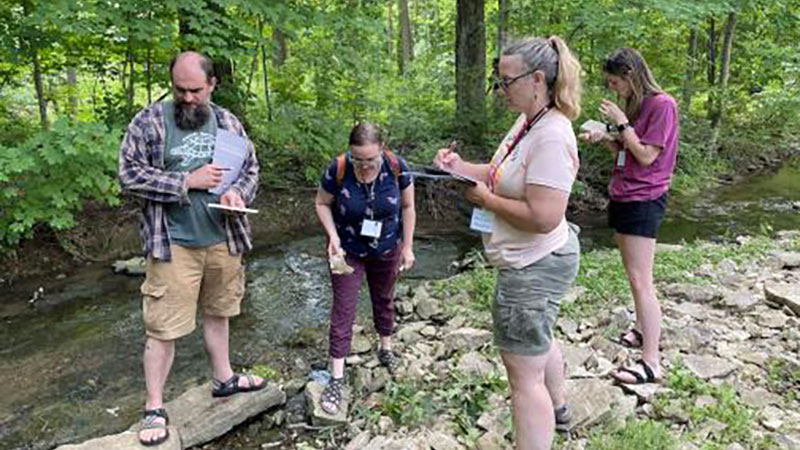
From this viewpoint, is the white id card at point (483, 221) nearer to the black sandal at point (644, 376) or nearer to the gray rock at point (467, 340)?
the black sandal at point (644, 376)

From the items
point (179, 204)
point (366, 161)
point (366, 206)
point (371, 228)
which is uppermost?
point (366, 161)

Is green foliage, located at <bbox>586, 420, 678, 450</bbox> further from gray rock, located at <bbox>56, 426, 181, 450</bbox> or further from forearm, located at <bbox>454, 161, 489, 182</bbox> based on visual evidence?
gray rock, located at <bbox>56, 426, 181, 450</bbox>

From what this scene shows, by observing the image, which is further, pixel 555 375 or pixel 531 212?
pixel 555 375

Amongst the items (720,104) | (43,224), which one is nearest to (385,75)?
(720,104)

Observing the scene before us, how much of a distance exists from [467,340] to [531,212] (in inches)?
90.4

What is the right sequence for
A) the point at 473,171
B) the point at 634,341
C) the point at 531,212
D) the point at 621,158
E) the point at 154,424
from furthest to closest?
the point at 634,341 < the point at 621,158 < the point at 154,424 < the point at 473,171 < the point at 531,212

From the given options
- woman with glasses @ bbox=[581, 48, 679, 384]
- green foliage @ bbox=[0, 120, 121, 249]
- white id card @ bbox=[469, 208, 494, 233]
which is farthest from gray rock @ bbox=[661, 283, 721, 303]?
green foliage @ bbox=[0, 120, 121, 249]

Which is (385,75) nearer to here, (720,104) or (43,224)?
(720,104)

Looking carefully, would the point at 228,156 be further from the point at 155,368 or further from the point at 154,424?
the point at 154,424

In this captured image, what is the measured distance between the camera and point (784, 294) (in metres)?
4.75

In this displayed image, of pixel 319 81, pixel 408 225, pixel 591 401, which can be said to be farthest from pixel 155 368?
pixel 319 81

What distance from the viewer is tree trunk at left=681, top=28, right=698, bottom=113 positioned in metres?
12.7

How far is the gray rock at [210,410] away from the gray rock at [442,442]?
1219 mm

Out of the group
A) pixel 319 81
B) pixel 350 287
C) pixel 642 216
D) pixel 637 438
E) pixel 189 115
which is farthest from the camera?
pixel 319 81
